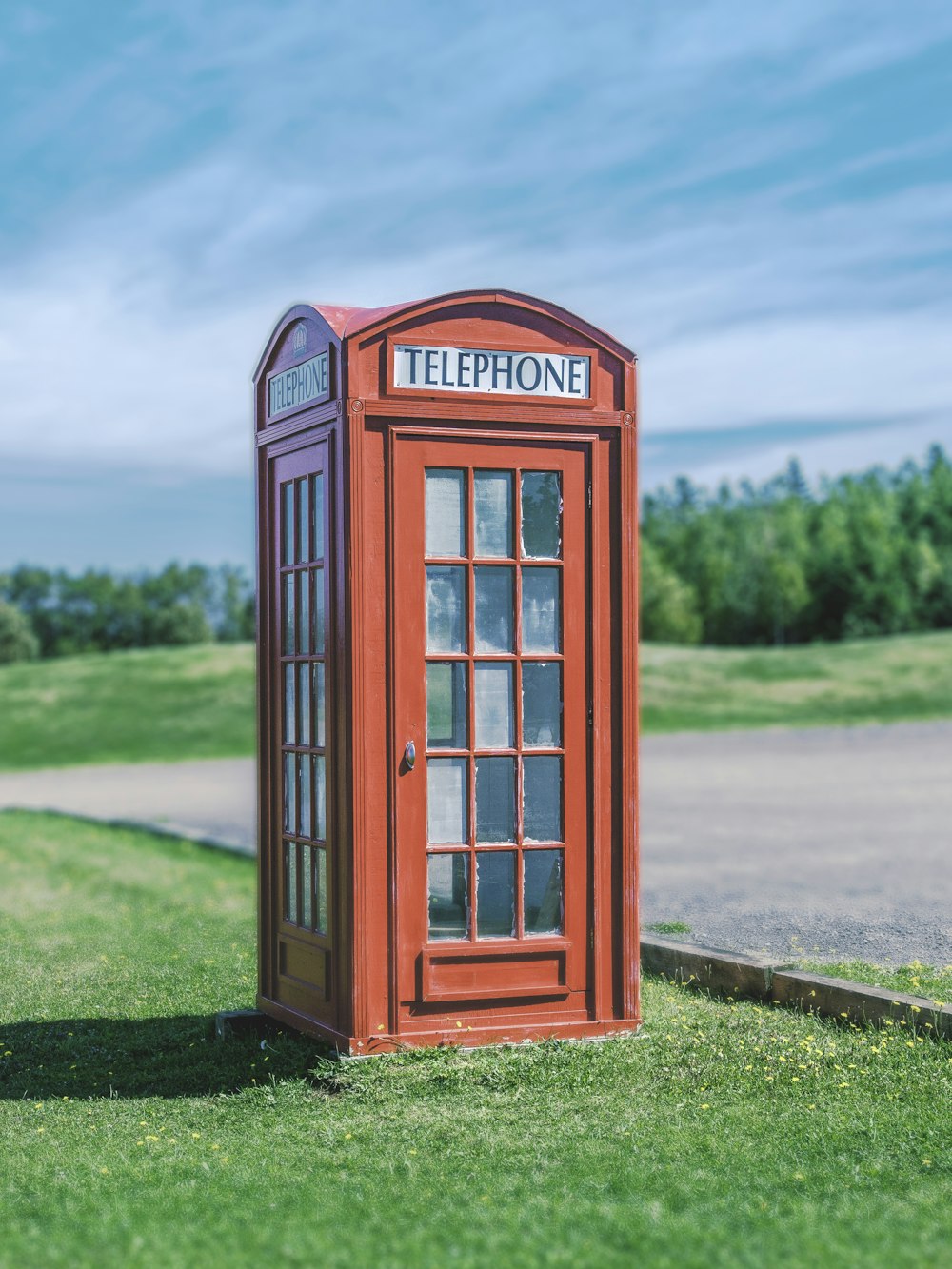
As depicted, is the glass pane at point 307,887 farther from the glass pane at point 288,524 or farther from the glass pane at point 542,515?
the glass pane at point 542,515

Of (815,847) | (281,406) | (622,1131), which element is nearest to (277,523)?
(281,406)

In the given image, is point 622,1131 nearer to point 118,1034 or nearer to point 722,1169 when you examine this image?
point 722,1169

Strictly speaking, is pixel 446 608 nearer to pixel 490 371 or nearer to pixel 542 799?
pixel 542 799

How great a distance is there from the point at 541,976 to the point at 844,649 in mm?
41984

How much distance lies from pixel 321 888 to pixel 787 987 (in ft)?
8.09

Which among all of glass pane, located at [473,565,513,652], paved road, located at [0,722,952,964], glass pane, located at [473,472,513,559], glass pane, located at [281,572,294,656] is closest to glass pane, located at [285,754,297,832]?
glass pane, located at [281,572,294,656]

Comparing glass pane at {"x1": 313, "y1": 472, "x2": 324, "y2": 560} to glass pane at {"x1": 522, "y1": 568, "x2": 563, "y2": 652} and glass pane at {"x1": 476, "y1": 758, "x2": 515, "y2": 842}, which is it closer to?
glass pane at {"x1": 522, "y1": 568, "x2": 563, "y2": 652}

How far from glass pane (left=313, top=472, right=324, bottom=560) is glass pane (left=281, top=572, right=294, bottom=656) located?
354 millimetres

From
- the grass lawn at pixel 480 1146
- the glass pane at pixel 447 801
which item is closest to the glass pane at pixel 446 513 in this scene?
the glass pane at pixel 447 801

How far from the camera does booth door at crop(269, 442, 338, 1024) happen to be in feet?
21.6

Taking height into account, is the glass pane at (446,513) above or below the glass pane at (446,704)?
above

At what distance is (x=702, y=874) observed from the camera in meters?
12.9

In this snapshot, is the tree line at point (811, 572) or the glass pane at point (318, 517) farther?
the tree line at point (811, 572)

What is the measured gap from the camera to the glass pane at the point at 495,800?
659 cm
